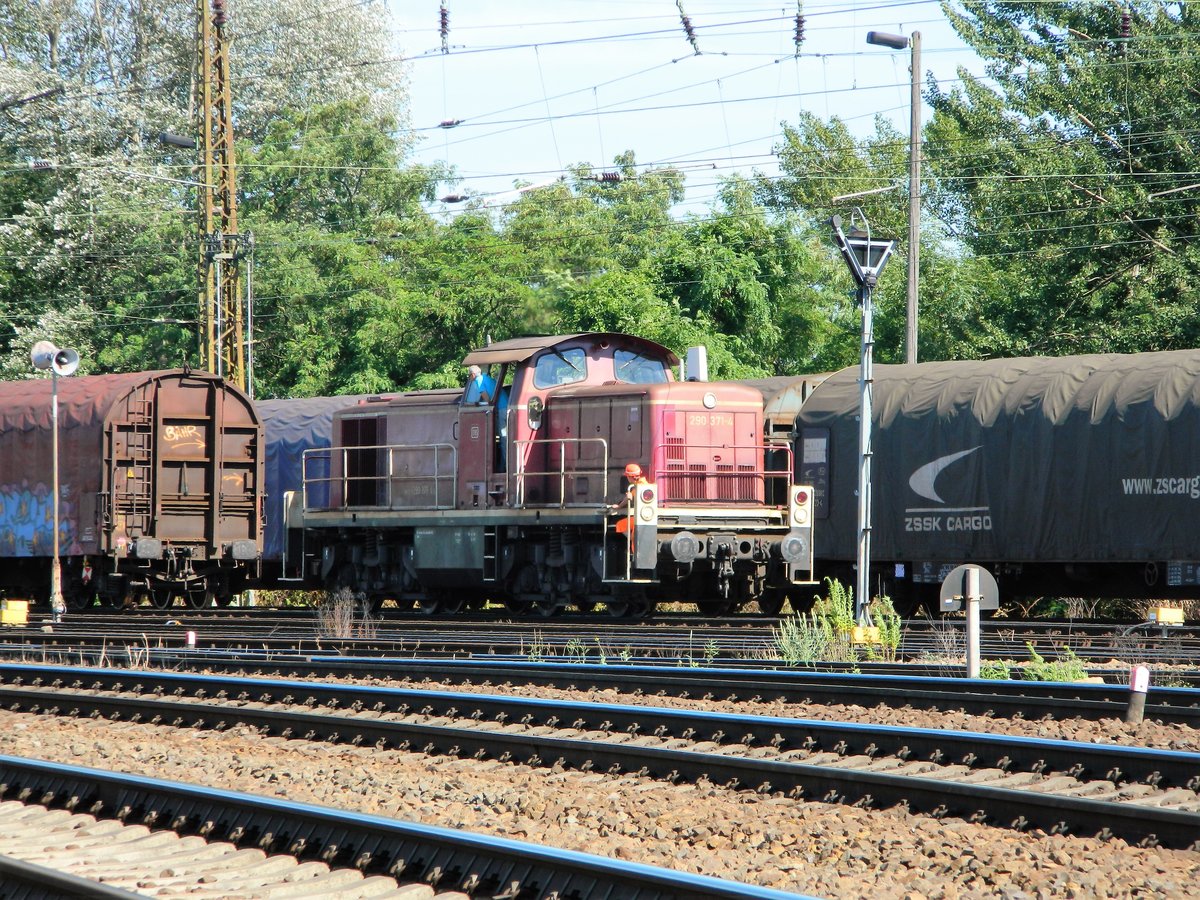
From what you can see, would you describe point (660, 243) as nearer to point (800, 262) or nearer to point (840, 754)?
point (800, 262)

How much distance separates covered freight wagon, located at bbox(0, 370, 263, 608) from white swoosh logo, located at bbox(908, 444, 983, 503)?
9.41 meters

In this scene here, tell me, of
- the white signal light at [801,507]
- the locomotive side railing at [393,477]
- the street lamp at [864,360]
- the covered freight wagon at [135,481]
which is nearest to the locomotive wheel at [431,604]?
the locomotive side railing at [393,477]

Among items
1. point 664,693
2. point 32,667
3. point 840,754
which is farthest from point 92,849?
point 32,667

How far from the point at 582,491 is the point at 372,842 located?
12.5 m

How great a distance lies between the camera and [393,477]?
20.1m

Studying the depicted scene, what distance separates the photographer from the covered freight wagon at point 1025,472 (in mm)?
16203

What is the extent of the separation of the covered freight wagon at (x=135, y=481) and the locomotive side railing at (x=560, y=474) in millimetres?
4848

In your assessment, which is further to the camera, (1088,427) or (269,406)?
(269,406)

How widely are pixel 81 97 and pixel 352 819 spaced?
4585cm

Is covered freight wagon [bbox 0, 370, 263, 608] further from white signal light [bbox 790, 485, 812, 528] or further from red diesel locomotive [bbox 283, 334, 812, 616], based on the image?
white signal light [bbox 790, 485, 812, 528]

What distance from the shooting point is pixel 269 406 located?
26.2m

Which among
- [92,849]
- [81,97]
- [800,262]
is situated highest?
[81,97]

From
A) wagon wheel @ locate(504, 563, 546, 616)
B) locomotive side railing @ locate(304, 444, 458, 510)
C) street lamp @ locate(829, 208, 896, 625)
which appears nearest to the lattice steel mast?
locomotive side railing @ locate(304, 444, 458, 510)

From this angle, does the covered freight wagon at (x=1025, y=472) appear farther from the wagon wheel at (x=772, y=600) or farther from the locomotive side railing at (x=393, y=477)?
the locomotive side railing at (x=393, y=477)
